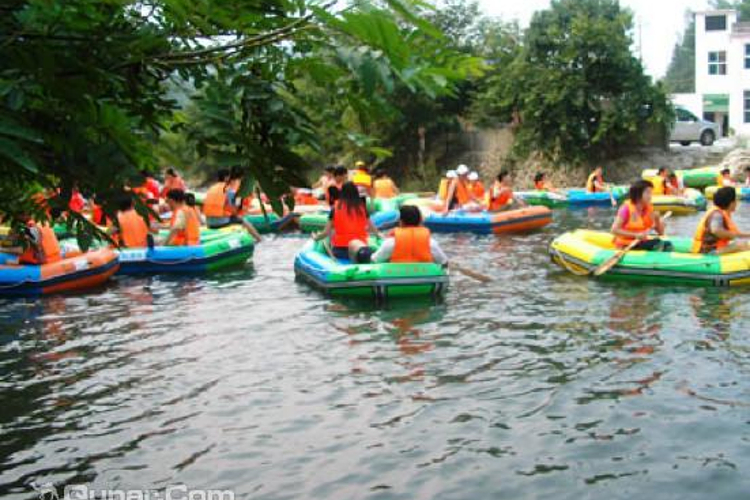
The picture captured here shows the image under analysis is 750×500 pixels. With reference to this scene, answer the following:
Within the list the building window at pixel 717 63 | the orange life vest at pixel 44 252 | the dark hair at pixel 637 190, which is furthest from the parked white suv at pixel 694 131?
the orange life vest at pixel 44 252

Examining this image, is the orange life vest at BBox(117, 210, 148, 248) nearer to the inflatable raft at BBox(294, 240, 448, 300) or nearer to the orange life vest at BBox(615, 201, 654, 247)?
the inflatable raft at BBox(294, 240, 448, 300)

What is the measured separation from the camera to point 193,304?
35.9ft

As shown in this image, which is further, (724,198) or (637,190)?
(637,190)

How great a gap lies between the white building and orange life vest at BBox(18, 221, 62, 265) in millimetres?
33155

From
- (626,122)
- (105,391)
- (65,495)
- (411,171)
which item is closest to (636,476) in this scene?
(65,495)

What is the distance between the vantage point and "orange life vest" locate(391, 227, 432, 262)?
408 inches

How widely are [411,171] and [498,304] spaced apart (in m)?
23.0

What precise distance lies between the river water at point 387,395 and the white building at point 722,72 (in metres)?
32.2

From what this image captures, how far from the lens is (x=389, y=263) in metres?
10.4

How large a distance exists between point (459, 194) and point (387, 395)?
1152 centimetres

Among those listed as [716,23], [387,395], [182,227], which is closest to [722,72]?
[716,23]

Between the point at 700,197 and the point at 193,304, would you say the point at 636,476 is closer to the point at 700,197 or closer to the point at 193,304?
the point at 193,304

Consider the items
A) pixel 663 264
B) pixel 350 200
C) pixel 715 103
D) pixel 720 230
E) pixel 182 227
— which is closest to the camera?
pixel 720 230

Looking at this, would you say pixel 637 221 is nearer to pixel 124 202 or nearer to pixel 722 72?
pixel 124 202
